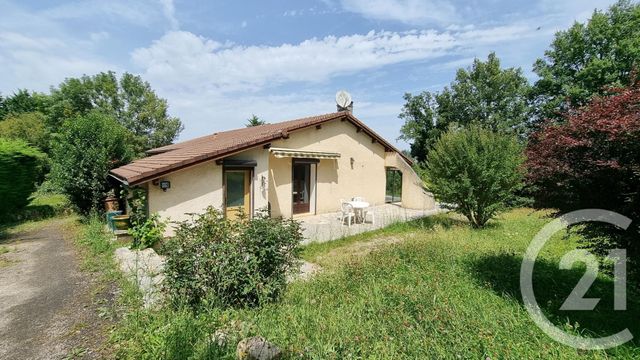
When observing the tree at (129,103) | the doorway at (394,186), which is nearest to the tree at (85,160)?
the doorway at (394,186)

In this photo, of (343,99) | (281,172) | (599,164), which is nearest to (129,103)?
(343,99)

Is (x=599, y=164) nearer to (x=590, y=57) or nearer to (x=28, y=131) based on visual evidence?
(x=590, y=57)

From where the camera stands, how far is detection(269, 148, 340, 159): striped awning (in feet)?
56.4

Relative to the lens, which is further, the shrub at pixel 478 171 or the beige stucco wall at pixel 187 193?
the shrub at pixel 478 171

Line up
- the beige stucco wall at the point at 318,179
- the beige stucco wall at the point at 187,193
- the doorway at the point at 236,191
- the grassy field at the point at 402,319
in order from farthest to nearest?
the doorway at the point at 236,191, the beige stucco wall at the point at 318,179, the beige stucco wall at the point at 187,193, the grassy field at the point at 402,319

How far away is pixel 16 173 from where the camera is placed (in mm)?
17297

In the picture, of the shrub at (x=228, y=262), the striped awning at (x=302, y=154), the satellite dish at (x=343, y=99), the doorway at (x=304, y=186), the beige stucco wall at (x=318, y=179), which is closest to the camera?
the shrub at (x=228, y=262)

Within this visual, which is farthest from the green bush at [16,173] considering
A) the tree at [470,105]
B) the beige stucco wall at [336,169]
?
the tree at [470,105]

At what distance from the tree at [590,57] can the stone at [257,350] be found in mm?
28574

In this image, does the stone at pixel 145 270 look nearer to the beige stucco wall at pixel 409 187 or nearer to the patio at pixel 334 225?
the patio at pixel 334 225

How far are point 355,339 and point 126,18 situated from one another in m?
15.6

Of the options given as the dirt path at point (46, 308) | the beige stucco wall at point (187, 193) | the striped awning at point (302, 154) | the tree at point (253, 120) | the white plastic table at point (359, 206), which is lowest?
the dirt path at point (46, 308)

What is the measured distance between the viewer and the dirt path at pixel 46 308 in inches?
209

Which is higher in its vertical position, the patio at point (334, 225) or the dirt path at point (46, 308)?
the patio at point (334, 225)
